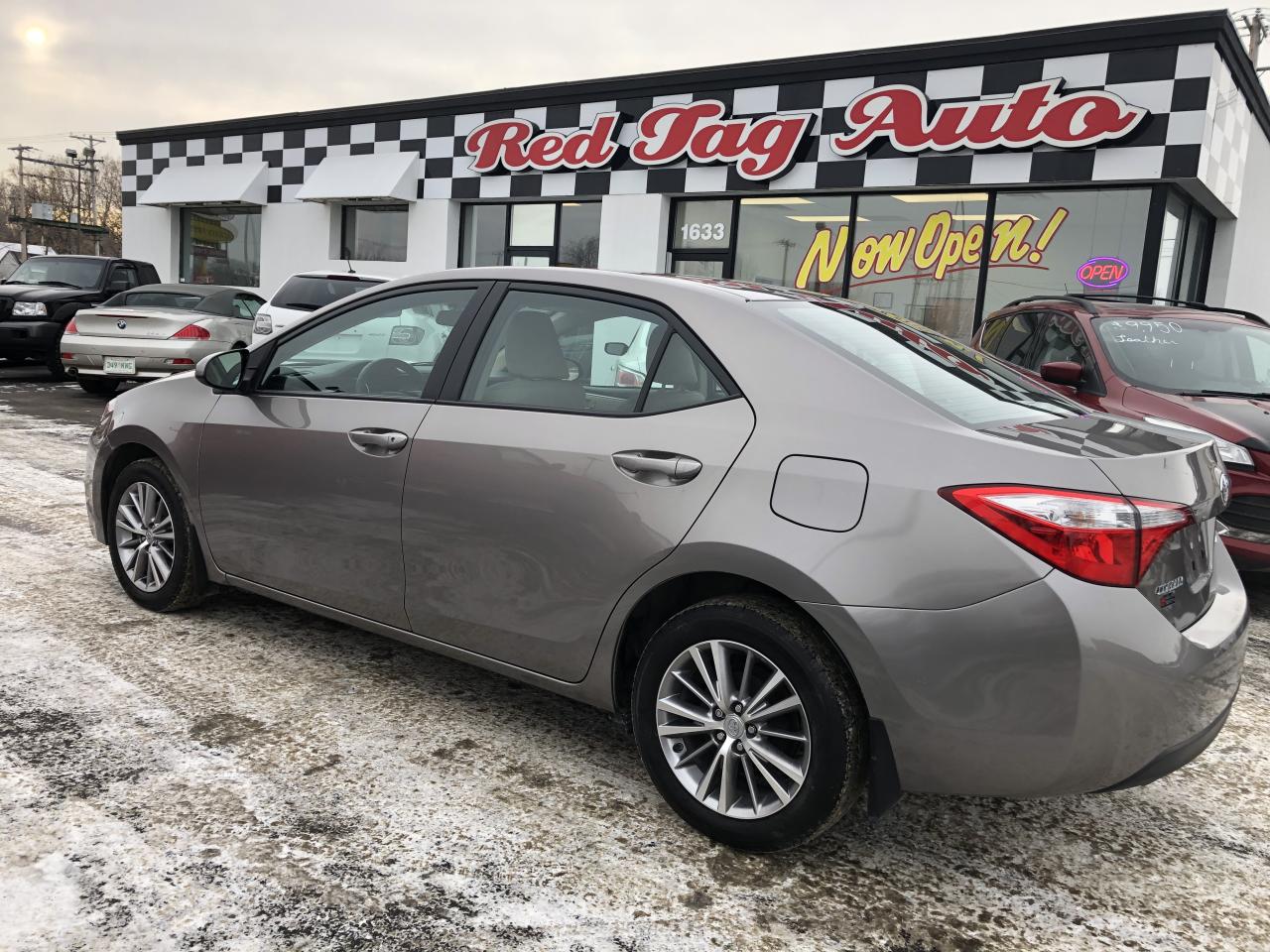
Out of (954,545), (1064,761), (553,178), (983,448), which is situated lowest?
(1064,761)

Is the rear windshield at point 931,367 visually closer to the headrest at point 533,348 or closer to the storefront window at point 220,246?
the headrest at point 533,348

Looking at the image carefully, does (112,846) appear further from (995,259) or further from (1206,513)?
(995,259)

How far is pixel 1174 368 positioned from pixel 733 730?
4157 mm

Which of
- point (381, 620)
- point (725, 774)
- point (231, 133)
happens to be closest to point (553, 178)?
point (231, 133)

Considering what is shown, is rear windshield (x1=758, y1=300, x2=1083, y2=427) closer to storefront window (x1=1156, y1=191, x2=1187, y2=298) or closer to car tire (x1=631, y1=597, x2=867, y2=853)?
car tire (x1=631, y1=597, x2=867, y2=853)

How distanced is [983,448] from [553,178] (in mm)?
12183

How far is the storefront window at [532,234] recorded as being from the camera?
525 inches

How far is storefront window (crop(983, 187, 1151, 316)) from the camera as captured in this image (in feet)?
31.6

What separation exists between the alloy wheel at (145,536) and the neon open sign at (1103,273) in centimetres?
915

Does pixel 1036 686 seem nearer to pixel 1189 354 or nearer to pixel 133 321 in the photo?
pixel 1189 354

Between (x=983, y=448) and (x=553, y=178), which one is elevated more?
(x=553, y=178)

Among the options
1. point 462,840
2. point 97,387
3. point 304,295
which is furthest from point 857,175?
point 462,840

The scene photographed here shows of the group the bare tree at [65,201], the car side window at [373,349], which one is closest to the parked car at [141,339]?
the car side window at [373,349]

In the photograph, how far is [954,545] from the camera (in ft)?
6.25
